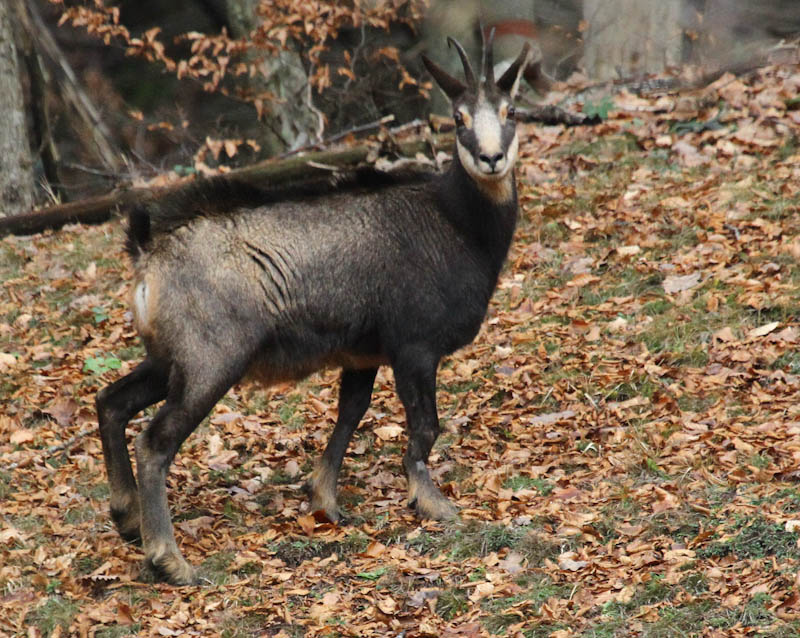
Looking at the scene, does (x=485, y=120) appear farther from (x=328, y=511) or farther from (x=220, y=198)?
(x=328, y=511)

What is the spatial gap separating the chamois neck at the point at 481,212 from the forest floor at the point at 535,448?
4.41 feet

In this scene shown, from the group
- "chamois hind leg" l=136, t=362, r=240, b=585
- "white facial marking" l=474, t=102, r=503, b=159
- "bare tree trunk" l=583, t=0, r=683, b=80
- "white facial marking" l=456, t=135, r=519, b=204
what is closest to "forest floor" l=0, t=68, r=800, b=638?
"chamois hind leg" l=136, t=362, r=240, b=585

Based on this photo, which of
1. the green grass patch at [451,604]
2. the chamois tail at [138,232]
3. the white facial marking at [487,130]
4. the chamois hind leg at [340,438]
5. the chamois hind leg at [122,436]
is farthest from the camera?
the chamois hind leg at [340,438]

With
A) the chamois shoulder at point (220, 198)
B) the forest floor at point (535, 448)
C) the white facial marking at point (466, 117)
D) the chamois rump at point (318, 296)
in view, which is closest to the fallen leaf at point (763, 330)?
the forest floor at point (535, 448)

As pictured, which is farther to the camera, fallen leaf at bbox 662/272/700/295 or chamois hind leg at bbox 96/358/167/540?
fallen leaf at bbox 662/272/700/295

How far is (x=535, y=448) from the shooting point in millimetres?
6973

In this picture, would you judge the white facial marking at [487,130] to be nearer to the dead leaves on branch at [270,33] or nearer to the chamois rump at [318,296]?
the chamois rump at [318,296]

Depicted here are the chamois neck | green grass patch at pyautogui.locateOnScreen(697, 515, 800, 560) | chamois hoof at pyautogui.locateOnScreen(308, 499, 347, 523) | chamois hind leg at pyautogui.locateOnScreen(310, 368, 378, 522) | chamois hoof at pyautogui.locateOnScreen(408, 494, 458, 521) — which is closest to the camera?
green grass patch at pyautogui.locateOnScreen(697, 515, 800, 560)

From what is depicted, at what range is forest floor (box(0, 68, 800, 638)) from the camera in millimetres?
5219

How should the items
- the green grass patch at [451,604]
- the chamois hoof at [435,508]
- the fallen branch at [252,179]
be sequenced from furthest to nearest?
the fallen branch at [252,179] < the chamois hoof at [435,508] < the green grass patch at [451,604]

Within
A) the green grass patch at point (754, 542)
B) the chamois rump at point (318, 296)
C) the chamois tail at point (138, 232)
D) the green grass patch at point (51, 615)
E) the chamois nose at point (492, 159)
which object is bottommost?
the green grass patch at point (51, 615)

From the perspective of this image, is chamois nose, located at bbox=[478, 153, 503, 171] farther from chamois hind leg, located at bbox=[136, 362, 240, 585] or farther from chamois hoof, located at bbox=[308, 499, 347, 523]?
chamois hoof, located at bbox=[308, 499, 347, 523]

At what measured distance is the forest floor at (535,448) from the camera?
5219 millimetres

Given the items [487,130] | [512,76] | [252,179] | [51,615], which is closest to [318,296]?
[487,130]
